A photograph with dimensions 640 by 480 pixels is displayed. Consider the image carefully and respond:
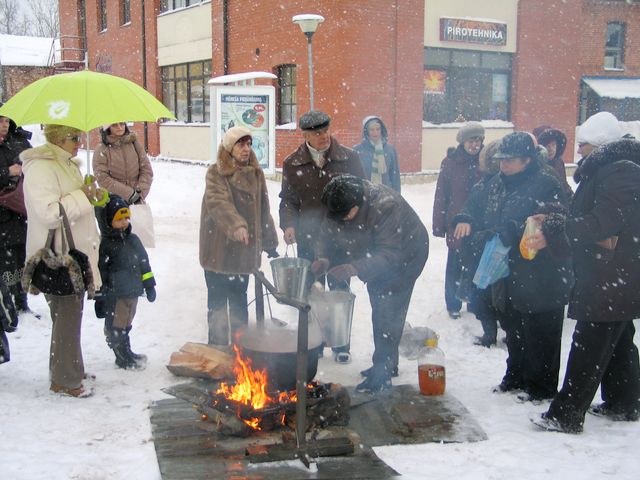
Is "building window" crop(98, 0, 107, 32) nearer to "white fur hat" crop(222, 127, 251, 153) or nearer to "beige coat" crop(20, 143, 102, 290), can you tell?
"white fur hat" crop(222, 127, 251, 153)

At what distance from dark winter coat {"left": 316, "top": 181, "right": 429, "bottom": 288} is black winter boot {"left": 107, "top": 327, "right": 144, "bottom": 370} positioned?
1.78m

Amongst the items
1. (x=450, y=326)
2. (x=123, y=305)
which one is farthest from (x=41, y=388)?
(x=450, y=326)

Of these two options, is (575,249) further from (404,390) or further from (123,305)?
(123,305)

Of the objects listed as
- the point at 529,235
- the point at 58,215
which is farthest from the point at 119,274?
the point at 529,235

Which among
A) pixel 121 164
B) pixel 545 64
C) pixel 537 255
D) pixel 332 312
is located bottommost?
pixel 332 312

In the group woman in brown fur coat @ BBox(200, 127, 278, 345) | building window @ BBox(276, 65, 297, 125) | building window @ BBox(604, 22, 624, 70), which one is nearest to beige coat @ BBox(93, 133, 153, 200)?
woman in brown fur coat @ BBox(200, 127, 278, 345)

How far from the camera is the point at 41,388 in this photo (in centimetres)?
516

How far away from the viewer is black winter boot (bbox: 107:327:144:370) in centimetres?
554

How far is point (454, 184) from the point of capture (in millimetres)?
7047

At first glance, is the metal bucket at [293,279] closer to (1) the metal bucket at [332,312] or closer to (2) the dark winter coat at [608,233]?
(1) the metal bucket at [332,312]

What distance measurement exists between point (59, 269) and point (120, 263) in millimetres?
674

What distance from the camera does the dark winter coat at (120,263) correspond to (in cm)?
A: 538

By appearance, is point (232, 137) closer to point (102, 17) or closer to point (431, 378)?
point (431, 378)

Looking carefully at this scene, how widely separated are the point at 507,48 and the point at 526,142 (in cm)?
1446
